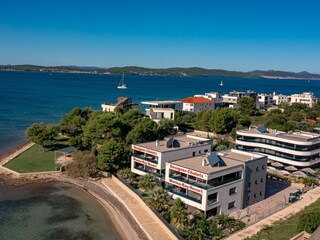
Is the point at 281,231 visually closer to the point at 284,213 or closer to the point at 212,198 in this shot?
the point at 284,213

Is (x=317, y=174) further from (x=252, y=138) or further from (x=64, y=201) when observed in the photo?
(x=64, y=201)

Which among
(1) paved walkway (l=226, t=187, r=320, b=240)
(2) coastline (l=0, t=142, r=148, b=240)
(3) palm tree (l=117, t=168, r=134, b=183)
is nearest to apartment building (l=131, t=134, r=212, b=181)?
(3) palm tree (l=117, t=168, r=134, b=183)

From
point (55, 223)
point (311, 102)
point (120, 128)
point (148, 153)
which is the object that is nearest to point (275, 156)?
point (148, 153)

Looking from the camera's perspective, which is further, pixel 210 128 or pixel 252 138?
pixel 210 128

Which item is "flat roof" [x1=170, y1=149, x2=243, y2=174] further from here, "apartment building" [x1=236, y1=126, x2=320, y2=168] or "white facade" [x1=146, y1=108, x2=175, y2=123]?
"white facade" [x1=146, y1=108, x2=175, y2=123]

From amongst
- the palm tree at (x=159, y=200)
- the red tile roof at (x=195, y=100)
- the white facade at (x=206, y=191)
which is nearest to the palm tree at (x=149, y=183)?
the white facade at (x=206, y=191)

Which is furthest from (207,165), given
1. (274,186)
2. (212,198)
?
(274,186)
